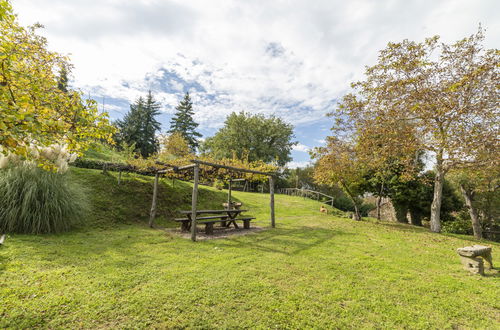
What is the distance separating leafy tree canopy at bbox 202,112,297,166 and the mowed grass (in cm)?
A: 2786

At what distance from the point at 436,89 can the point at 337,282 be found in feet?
30.8

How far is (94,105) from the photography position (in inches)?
140

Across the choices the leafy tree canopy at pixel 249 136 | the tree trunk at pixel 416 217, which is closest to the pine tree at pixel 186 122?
the leafy tree canopy at pixel 249 136

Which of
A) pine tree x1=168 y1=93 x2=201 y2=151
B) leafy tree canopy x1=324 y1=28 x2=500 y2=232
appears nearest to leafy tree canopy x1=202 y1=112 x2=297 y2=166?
pine tree x1=168 y1=93 x2=201 y2=151

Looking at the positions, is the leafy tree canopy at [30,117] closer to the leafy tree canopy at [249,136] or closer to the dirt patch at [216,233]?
the dirt patch at [216,233]

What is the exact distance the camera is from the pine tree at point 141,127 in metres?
31.0

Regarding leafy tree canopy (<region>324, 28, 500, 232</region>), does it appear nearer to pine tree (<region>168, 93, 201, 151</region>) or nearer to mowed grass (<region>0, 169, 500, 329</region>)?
mowed grass (<region>0, 169, 500, 329</region>)

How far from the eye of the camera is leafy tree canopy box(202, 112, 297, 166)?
34719mm

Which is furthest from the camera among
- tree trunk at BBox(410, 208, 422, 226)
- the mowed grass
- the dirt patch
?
tree trunk at BBox(410, 208, 422, 226)

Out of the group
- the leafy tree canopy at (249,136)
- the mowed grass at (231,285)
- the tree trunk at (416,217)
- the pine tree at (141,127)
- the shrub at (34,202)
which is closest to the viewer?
the mowed grass at (231,285)

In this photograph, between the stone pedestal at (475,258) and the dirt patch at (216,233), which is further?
the dirt patch at (216,233)

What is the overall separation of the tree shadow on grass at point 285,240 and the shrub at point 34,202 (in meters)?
4.71

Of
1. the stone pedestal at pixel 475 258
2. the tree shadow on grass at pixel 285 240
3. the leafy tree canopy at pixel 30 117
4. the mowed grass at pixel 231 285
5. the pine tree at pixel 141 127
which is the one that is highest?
the pine tree at pixel 141 127

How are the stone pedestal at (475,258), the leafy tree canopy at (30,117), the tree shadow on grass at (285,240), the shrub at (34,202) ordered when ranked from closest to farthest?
1. the leafy tree canopy at (30,117)
2. the stone pedestal at (475,258)
3. the shrub at (34,202)
4. the tree shadow on grass at (285,240)
